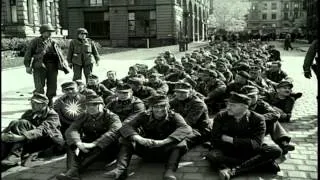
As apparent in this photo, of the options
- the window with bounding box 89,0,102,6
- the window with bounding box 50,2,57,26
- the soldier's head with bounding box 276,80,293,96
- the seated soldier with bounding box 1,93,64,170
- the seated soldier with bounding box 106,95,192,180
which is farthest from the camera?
the window with bounding box 89,0,102,6

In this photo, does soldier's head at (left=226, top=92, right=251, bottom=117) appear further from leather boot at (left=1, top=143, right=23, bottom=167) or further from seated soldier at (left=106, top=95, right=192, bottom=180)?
leather boot at (left=1, top=143, right=23, bottom=167)

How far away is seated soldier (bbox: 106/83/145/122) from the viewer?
6914 millimetres

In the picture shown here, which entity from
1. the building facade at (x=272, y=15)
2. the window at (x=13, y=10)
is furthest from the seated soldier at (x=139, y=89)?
the building facade at (x=272, y=15)

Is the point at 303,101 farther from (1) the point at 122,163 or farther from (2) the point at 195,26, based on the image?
(2) the point at 195,26

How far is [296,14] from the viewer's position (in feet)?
348

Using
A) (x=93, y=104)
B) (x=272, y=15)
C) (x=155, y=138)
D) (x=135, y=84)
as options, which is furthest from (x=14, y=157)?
(x=272, y=15)

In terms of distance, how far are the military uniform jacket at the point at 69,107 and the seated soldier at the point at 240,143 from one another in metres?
2.83

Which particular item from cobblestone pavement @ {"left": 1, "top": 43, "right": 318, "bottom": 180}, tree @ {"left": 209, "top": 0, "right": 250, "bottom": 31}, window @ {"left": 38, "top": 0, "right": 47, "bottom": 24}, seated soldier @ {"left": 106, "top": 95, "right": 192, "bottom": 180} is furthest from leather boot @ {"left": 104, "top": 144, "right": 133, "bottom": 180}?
tree @ {"left": 209, "top": 0, "right": 250, "bottom": 31}

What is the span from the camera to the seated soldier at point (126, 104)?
→ 272 inches

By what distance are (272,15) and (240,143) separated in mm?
110431

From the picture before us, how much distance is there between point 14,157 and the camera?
20.1 feet

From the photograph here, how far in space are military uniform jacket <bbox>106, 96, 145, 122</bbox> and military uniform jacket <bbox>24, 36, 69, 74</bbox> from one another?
2946 mm

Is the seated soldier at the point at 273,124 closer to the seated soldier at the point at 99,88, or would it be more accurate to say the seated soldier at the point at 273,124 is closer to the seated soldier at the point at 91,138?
the seated soldier at the point at 91,138

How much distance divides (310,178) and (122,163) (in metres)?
2.57
